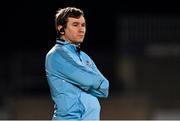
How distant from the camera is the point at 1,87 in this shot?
321 inches

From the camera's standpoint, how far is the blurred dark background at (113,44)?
8328 millimetres

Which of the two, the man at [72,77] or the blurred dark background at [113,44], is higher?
the man at [72,77]

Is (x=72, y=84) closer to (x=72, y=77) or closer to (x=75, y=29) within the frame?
(x=72, y=77)

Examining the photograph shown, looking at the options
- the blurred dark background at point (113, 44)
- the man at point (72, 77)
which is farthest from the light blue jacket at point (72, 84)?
the blurred dark background at point (113, 44)

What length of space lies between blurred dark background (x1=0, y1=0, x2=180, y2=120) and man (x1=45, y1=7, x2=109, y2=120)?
509 centimetres

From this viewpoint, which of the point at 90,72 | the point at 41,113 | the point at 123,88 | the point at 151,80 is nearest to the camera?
the point at 90,72

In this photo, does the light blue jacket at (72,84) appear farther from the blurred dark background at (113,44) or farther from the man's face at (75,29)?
the blurred dark background at (113,44)

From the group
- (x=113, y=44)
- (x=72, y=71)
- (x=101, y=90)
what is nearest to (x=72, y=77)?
(x=72, y=71)

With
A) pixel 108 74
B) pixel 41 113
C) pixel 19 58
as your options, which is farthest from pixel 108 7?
pixel 41 113

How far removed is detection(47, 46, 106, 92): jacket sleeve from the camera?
2889 millimetres

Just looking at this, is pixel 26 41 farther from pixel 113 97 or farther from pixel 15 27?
pixel 113 97

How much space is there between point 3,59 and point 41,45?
559 mm

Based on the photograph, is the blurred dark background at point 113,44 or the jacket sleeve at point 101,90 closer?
the jacket sleeve at point 101,90

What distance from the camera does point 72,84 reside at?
2896 millimetres
